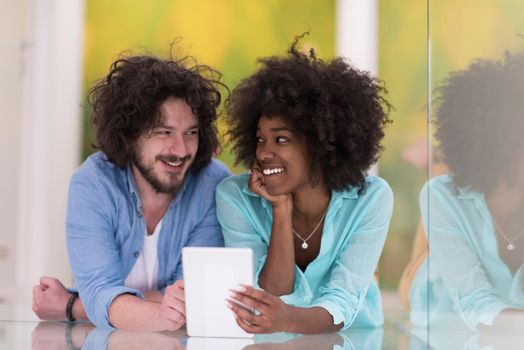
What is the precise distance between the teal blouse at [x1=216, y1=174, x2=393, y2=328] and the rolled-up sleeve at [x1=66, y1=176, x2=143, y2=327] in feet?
0.92

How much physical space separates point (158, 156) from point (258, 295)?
0.56 meters

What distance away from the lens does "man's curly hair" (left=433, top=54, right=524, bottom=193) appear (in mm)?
1392

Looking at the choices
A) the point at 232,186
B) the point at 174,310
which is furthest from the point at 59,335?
the point at 232,186

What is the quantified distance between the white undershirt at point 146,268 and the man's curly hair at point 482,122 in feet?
2.87

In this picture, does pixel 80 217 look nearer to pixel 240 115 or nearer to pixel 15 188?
pixel 240 115

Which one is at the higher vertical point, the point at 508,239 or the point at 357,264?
the point at 508,239

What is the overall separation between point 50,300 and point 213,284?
80 cm

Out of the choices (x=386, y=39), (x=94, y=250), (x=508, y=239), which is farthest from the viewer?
(x=386, y=39)

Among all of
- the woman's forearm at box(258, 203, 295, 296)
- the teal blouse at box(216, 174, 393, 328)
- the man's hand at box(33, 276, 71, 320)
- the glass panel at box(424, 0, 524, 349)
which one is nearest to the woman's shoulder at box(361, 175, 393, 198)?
the teal blouse at box(216, 174, 393, 328)

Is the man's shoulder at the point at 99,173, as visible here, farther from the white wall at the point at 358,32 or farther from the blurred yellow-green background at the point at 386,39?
the white wall at the point at 358,32

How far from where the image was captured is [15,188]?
4.38 m

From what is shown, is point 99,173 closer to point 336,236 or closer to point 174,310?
point 174,310

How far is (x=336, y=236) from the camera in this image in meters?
2.03

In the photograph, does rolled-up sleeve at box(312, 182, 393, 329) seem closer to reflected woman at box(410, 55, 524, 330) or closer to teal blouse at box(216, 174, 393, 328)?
teal blouse at box(216, 174, 393, 328)
